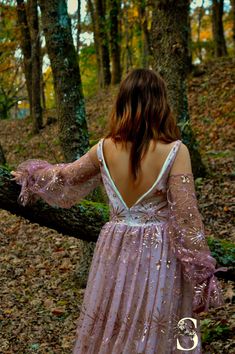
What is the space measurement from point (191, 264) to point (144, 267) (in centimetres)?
27

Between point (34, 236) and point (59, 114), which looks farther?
point (34, 236)

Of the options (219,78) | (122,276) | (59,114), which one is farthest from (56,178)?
(219,78)

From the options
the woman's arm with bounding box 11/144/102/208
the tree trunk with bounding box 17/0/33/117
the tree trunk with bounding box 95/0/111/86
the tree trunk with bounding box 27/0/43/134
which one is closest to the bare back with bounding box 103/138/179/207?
the woman's arm with bounding box 11/144/102/208

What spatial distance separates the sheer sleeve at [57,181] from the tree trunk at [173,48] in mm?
5000

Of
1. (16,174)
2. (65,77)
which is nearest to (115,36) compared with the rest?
(65,77)

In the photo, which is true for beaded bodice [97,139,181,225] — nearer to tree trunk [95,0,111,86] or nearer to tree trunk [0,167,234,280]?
tree trunk [0,167,234,280]

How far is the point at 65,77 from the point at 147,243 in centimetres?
342

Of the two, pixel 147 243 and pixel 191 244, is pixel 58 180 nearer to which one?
pixel 147 243

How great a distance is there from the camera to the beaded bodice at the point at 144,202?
9.56 feet

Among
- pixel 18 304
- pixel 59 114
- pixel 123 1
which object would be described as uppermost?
pixel 123 1

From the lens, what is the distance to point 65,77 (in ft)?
19.6

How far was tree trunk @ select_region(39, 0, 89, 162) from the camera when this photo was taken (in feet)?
19.4

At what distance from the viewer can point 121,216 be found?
10.1ft

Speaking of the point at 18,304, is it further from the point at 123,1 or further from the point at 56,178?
the point at 123,1
